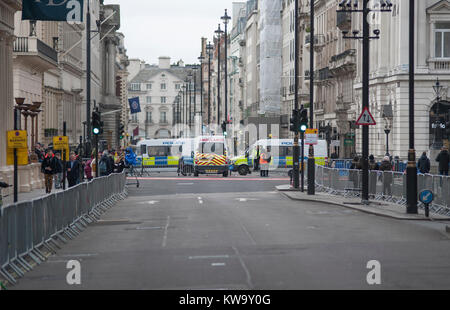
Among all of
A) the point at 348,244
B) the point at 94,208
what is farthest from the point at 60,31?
the point at 348,244

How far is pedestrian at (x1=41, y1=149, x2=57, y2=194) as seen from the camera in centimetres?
3347

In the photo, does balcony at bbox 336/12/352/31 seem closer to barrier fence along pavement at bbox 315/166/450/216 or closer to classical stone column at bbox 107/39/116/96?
barrier fence along pavement at bbox 315/166/450/216

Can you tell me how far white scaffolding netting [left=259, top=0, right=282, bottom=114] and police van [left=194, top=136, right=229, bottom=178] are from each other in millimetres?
41596

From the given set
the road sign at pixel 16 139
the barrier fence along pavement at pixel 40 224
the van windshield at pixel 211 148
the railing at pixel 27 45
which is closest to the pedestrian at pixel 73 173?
the barrier fence along pavement at pixel 40 224

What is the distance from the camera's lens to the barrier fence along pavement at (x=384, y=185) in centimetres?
2452

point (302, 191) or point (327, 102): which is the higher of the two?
point (327, 102)

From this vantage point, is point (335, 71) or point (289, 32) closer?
point (335, 71)

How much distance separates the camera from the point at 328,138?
7169 centimetres

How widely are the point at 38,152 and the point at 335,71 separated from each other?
1419 inches

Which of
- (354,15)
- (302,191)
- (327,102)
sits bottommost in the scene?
(302,191)

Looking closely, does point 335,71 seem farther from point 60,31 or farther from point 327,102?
point 60,31

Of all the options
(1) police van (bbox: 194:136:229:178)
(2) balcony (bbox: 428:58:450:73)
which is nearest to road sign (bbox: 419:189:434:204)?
(2) balcony (bbox: 428:58:450:73)

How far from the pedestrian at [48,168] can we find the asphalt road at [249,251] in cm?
650
